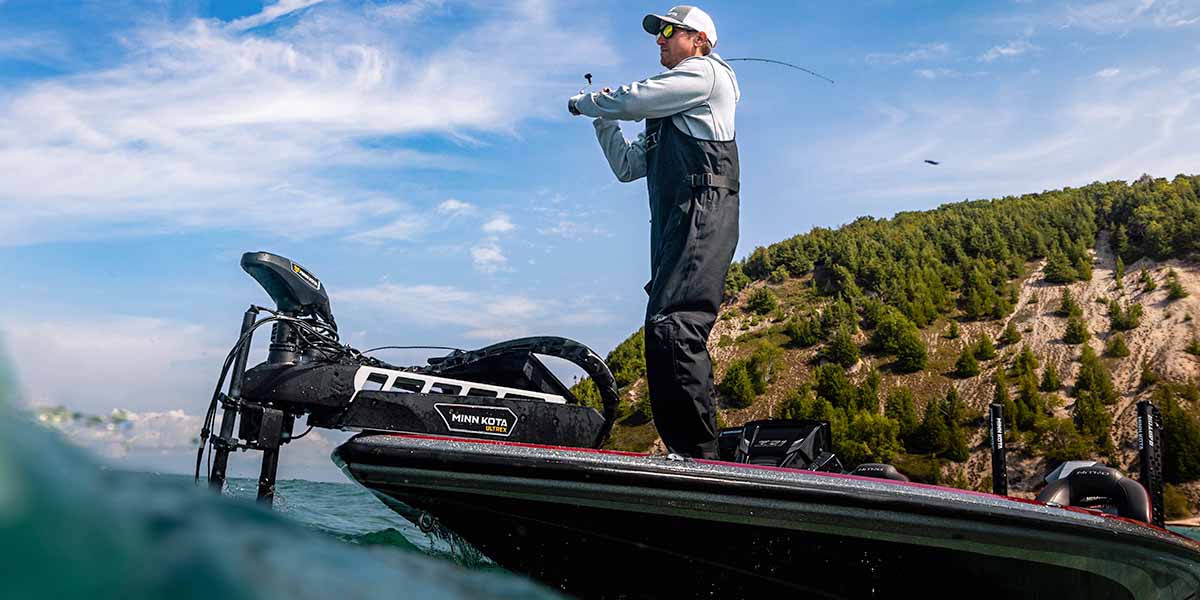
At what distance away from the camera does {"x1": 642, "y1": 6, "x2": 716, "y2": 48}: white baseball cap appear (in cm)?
306

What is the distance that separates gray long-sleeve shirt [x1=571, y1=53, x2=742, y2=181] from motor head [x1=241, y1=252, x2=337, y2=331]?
3.67ft

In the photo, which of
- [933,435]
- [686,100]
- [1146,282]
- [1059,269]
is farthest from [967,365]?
[686,100]

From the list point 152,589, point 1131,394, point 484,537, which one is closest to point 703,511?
point 484,537

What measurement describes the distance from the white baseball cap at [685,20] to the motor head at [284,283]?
1471 millimetres

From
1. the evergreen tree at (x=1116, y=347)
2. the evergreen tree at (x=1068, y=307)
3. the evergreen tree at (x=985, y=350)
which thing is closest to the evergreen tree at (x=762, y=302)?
the evergreen tree at (x=985, y=350)

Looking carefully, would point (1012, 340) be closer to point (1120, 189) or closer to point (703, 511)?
point (1120, 189)

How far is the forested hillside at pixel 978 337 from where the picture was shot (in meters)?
26.4

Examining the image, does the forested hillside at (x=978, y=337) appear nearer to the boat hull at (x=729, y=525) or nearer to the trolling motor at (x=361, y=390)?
the trolling motor at (x=361, y=390)

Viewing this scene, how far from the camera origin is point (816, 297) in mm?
37625

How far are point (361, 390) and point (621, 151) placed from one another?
4.29ft

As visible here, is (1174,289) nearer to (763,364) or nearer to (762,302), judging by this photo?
(763,364)

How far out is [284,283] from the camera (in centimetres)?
285

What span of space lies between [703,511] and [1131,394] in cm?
3082

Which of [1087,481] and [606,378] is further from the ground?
[606,378]
